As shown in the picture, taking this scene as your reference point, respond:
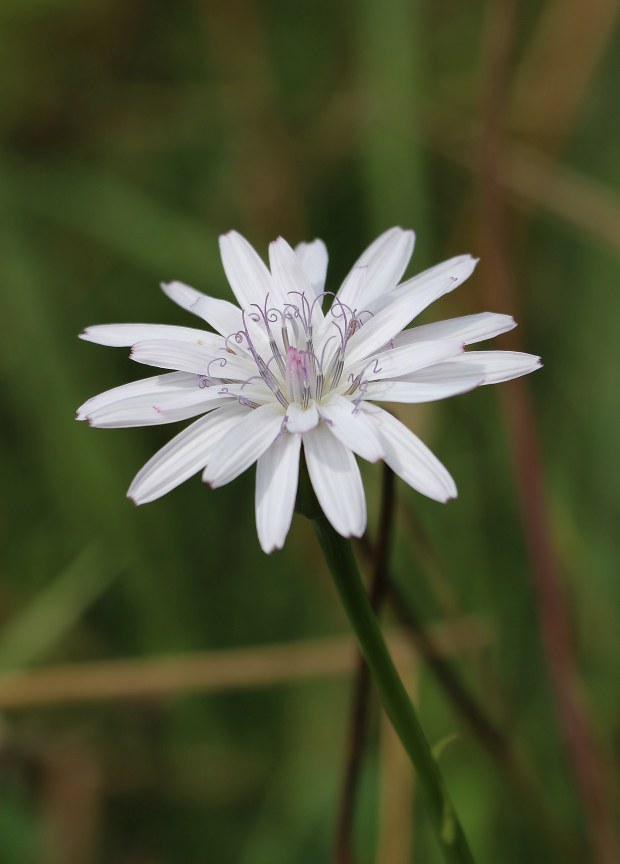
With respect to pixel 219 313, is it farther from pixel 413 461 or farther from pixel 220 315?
pixel 413 461

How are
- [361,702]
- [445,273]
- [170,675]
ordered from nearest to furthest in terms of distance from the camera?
[445,273] < [361,702] < [170,675]

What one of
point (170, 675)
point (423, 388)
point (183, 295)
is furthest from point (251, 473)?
point (423, 388)

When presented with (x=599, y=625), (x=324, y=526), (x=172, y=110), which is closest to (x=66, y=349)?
(x=172, y=110)

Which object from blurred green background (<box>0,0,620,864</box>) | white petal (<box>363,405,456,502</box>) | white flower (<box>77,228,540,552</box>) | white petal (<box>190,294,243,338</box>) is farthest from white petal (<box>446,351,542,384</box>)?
blurred green background (<box>0,0,620,864</box>)

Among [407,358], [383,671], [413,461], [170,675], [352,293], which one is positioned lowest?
[170,675]

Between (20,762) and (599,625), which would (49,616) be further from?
(599,625)

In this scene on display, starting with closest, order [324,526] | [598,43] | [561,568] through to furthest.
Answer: [324,526] < [561,568] < [598,43]

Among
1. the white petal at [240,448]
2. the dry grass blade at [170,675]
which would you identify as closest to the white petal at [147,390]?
the white petal at [240,448]
